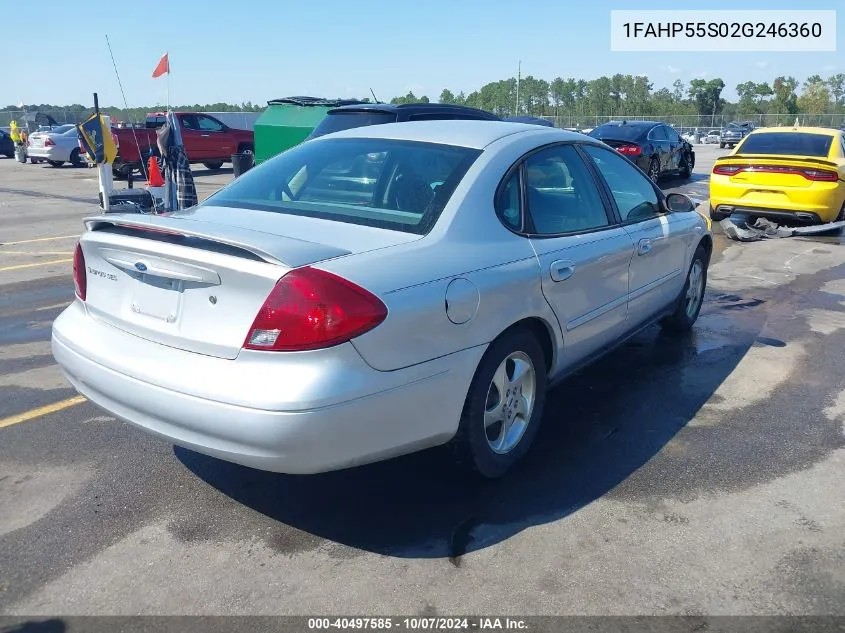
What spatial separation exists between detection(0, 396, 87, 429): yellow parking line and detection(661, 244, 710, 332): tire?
417 centimetres

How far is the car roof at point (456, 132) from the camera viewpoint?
3.80 m

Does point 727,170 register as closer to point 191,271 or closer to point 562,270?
point 562,270

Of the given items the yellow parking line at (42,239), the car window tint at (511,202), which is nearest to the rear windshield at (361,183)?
the car window tint at (511,202)

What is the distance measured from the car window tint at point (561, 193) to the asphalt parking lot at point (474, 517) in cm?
114

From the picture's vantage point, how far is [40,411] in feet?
14.3

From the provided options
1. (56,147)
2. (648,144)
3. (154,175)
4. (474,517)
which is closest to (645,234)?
(474,517)

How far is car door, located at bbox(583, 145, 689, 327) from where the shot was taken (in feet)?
15.0

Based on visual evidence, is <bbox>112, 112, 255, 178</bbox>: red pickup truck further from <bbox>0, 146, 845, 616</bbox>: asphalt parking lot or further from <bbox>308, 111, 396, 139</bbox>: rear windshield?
<bbox>0, 146, 845, 616</bbox>: asphalt parking lot

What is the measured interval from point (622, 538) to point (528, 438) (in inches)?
29.5

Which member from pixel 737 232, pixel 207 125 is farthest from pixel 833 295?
pixel 207 125

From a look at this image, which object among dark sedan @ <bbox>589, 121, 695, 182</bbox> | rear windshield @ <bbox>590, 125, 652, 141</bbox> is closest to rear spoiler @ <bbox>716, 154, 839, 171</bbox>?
dark sedan @ <bbox>589, 121, 695, 182</bbox>

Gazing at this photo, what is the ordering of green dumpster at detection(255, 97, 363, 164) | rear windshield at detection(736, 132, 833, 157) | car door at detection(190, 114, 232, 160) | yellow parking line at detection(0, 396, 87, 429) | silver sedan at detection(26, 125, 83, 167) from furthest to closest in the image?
1. silver sedan at detection(26, 125, 83, 167)
2. car door at detection(190, 114, 232, 160)
3. rear windshield at detection(736, 132, 833, 157)
4. green dumpster at detection(255, 97, 363, 164)
5. yellow parking line at detection(0, 396, 87, 429)

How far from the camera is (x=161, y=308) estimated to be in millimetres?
3000

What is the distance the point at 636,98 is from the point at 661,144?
85.0m
